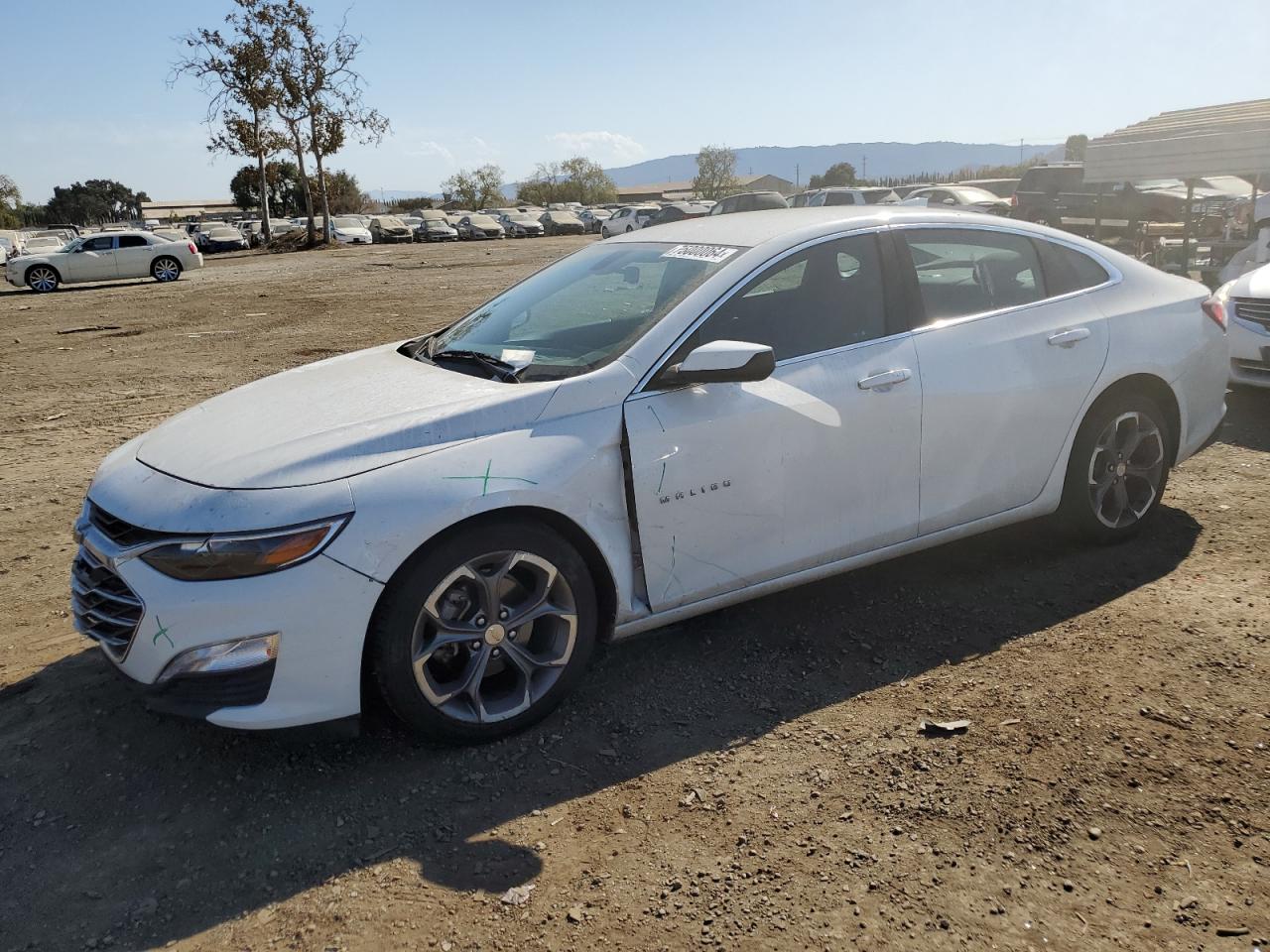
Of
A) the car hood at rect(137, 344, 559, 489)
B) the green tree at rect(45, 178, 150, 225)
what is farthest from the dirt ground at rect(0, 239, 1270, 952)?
the green tree at rect(45, 178, 150, 225)

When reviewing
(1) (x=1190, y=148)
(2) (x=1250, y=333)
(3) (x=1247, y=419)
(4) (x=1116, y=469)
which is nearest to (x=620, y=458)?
(4) (x=1116, y=469)

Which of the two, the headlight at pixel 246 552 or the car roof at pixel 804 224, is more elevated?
the car roof at pixel 804 224

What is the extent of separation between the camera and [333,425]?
326 centimetres

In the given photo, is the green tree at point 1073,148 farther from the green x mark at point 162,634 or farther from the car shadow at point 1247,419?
the green x mark at point 162,634

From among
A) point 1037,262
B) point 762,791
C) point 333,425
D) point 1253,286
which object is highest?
point 1037,262

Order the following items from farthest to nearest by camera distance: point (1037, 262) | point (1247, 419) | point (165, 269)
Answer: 1. point (165, 269)
2. point (1247, 419)
3. point (1037, 262)

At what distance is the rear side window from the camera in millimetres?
4418

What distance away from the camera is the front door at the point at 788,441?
340 centimetres

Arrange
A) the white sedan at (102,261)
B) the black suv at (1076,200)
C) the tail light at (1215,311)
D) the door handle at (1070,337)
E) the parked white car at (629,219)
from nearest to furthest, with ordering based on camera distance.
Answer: the door handle at (1070,337) → the tail light at (1215,311) → the black suv at (1076,200) → the white sedan at (102,261) → the parked white car at (629,219)

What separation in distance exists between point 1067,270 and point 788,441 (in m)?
1.84

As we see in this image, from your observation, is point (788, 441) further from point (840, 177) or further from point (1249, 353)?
point (840, 177)

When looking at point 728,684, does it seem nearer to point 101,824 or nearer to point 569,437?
point 569,437

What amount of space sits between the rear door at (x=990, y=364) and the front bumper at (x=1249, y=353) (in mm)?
3657

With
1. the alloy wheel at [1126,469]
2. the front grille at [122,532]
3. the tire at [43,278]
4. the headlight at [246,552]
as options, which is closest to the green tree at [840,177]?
Result: the tire at [43,278]
